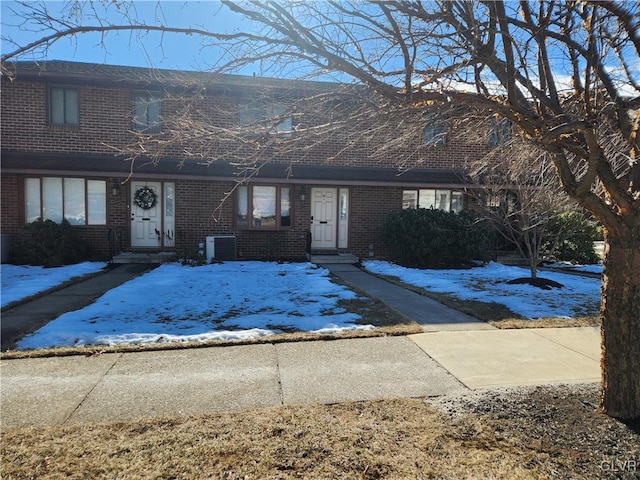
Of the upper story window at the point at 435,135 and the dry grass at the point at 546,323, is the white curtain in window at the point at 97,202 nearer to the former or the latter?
A: the upper story window at the point at 435,135

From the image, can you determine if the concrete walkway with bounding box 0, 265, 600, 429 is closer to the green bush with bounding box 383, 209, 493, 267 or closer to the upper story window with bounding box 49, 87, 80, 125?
the green bush with bounding box 383, 209, 493, 267

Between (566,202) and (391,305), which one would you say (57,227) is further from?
(566,202)

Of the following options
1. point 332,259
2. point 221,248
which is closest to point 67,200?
point 221,248

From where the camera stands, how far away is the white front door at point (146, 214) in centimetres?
1348

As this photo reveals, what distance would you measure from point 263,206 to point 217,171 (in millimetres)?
1920

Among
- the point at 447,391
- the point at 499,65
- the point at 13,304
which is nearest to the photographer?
the point at 499,65

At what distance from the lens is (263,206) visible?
46.0 ft

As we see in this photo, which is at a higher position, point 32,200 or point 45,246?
A: point 32,200

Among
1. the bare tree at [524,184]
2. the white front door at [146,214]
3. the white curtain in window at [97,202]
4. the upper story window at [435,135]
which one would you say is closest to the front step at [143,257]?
the white front door at [146,214]

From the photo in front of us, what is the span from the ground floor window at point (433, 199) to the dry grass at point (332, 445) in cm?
1167

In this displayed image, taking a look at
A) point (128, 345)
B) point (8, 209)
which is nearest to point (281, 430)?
point (128, 345)

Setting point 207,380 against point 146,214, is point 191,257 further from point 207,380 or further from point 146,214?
point 207,380

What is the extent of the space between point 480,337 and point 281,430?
11.6 feet

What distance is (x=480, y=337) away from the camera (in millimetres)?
5688
